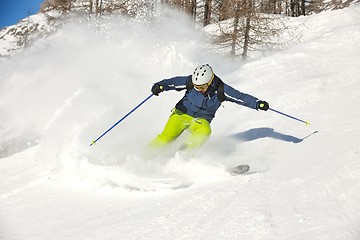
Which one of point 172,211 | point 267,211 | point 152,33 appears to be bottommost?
point 152,33

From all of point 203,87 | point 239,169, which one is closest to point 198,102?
point 203,87

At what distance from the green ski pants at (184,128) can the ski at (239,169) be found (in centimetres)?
70

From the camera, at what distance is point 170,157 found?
556 centimetres

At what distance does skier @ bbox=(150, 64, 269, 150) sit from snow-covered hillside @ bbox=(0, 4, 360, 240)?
1.30 ft

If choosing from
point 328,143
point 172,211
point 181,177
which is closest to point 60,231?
point 172,211

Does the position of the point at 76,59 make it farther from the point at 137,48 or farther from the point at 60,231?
the point at 60,231

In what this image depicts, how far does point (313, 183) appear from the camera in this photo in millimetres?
4328

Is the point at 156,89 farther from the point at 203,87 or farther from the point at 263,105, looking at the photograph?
the point at 263,105

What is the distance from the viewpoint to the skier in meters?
5.68

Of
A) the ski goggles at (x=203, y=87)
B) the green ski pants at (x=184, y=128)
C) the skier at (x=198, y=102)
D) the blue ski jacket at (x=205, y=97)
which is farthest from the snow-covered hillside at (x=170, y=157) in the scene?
the ski goggles at (x=203, y=87)

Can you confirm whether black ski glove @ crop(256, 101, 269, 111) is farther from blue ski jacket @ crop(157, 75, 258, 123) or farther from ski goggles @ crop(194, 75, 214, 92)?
ski goggles @ crop(194, 75, 214, 92)

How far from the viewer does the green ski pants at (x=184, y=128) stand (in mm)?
5527

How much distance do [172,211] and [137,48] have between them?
9.03m

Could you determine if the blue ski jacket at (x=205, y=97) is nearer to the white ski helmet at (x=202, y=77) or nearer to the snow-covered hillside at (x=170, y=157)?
the white ski helmet at (x=202, y=77)
